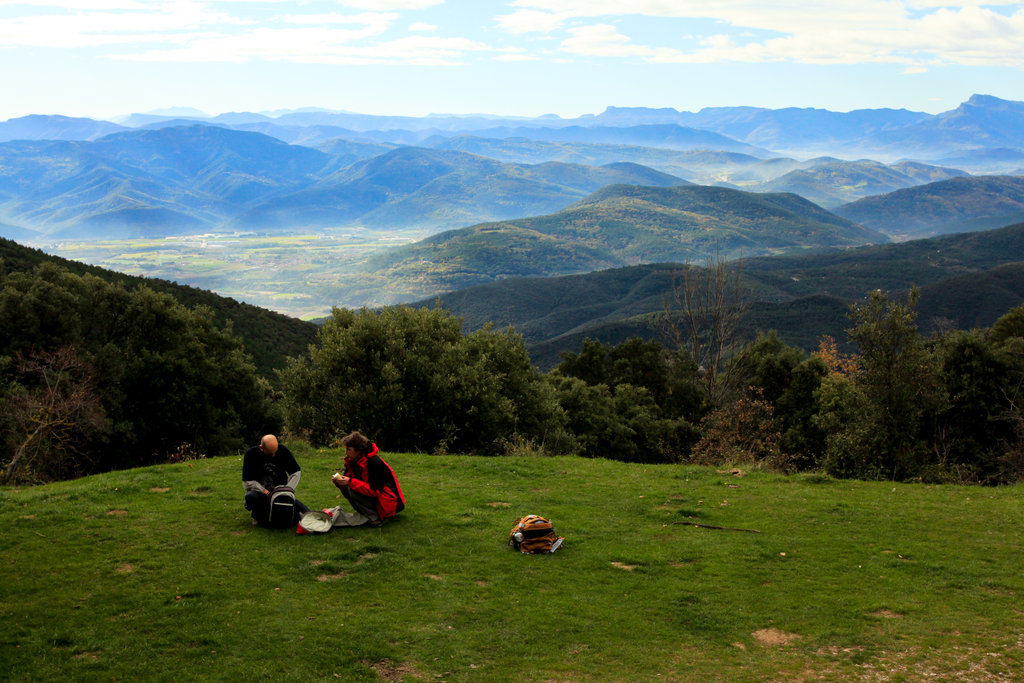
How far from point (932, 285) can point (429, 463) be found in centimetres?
14749

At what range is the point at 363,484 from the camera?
11.6m

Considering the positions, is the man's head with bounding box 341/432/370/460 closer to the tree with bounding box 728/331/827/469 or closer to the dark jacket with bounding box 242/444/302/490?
the dark jacket with bounding box 242/444/302/490

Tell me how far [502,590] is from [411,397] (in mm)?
14006

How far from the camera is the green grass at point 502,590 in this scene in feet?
25.2

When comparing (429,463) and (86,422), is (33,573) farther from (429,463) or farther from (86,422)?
(86,422)

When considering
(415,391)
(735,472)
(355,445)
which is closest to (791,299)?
(415,391)

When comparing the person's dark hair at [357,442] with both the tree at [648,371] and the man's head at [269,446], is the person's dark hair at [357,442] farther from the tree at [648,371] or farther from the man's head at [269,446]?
the tree at [648,371]

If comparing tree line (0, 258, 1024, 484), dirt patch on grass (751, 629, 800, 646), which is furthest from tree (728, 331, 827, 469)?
dirt patch on grass (751, 629, 800, 646)

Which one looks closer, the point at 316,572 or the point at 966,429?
the point at 316,572

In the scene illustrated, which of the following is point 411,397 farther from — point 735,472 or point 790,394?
point 790,394

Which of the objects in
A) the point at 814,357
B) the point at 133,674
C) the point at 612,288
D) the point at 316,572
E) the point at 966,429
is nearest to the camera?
the point at 133,674

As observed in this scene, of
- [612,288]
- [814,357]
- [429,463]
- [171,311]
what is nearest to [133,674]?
[429,463]

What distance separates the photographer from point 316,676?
24.0 ft

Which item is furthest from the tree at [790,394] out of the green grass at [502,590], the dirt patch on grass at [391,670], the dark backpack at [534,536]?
the dirt patch on grass at [391,670]
